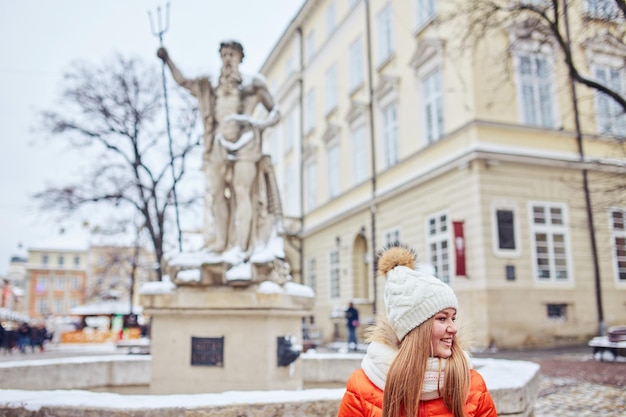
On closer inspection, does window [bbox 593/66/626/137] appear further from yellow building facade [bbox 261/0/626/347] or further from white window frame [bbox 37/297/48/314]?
white window frame [bbox 37/297/48/314]

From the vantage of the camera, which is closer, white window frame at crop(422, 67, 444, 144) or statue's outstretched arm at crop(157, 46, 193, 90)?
statue's outstretched arm at crop(157, 46, 193, 90)

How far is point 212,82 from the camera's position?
22.7ft

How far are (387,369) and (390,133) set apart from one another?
21.3 meters

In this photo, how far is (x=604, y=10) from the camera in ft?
34.3

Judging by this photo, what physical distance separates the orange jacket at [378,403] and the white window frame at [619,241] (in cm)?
1778

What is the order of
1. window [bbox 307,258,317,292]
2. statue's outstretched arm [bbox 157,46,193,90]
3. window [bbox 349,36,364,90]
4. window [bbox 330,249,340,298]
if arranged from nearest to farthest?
statue's outstretched arm [bbox 157,46,193,90] → window [bbox 349,36,364,90] → window [bbox 330,249,340,298] → window [bbox 307,258,317,292]

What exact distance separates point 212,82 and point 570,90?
1505cm

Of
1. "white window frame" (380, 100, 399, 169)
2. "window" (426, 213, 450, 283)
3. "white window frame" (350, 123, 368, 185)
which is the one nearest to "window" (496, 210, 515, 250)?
"window" (426, 213, 450, 283)

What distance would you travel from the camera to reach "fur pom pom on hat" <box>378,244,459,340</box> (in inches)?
83.4

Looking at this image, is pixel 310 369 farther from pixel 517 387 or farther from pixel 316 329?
pixel 316 329

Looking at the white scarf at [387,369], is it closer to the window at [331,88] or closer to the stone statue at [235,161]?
the stone statue at [235,161]

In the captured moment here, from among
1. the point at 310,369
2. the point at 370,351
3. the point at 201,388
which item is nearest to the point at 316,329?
the point at 310,369

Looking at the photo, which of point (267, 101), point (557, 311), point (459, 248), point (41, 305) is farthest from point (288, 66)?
point (41, 305)

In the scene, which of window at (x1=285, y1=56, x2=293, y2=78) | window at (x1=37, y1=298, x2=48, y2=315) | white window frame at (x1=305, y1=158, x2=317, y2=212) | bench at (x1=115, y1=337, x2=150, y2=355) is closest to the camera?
bench at (x1=115, y1=337, x2=150, y2=355)
